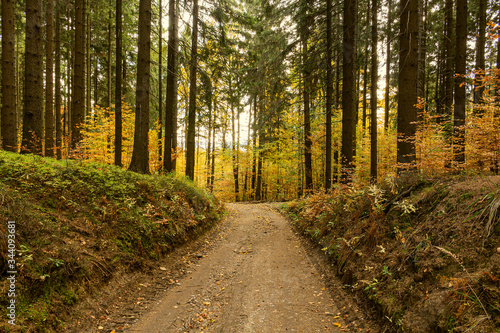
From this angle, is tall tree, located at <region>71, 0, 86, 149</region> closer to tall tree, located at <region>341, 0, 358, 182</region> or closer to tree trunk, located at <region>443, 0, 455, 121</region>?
tall tree, located at <region>341, 0, 358, 182</region>

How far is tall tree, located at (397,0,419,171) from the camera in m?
6.49

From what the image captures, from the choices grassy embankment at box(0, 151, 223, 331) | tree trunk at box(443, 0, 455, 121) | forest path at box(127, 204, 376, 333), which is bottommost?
forest path at box(127, 204, 376, 333)

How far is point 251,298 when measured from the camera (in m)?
4.68

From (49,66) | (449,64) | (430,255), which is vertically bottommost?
(430,255)

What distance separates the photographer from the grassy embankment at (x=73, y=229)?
3.35 m

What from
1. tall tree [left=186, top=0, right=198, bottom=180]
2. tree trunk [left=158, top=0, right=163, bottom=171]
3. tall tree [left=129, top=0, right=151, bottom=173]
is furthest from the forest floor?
tree trunk [left=158, top=0, right=163, bottom=171]

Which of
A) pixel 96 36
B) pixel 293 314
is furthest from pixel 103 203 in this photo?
pixel 96 36

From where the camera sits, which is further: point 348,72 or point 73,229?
point 348,72

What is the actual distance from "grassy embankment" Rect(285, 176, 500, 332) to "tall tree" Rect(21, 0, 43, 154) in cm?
965

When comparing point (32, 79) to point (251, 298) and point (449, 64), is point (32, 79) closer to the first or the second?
point (251, 298)

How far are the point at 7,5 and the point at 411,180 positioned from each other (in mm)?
13209

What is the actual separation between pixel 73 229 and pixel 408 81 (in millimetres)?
8854

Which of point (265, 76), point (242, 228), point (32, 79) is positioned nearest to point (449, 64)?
point (265, 76)

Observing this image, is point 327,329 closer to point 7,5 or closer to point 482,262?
point 482,262
